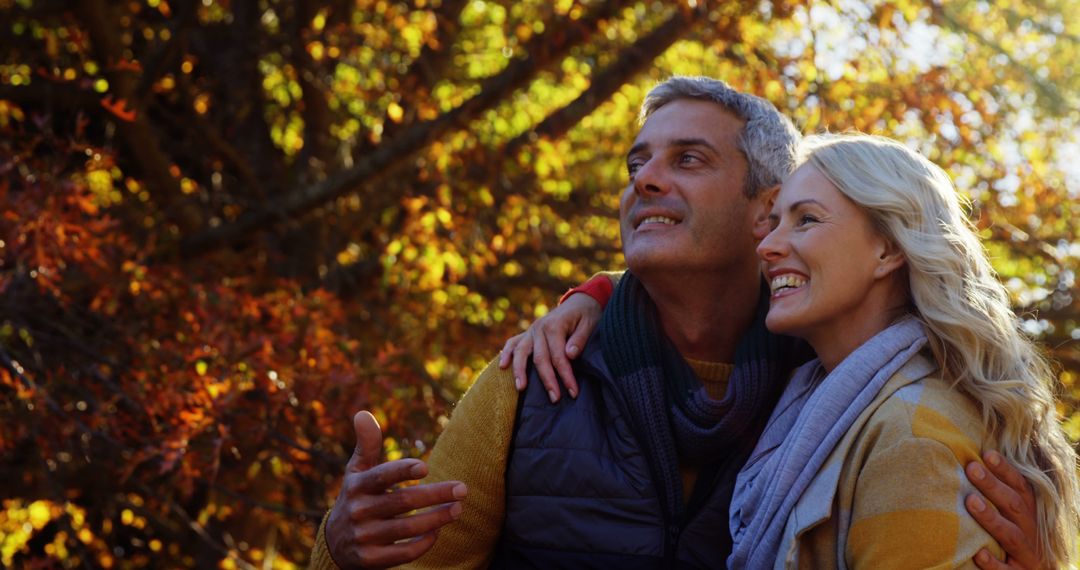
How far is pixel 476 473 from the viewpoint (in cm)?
284

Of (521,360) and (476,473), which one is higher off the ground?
(521,360)

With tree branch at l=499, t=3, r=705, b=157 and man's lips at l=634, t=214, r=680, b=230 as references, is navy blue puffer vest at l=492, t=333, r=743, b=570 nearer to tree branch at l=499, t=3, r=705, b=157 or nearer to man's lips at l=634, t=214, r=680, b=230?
man's lips at l=634, t=214, r=680, b=230

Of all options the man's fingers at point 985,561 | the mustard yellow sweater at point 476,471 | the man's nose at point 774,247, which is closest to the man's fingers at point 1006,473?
the man's fingers at point 985,561

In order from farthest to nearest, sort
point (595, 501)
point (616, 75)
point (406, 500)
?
point (616, 75), point (595, 501), point (406, 500)

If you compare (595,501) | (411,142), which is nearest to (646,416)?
(595,501)

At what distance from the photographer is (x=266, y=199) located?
5918mm

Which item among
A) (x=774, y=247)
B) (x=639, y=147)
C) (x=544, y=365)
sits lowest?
(x=544, y=365)

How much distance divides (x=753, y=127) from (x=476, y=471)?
1.14m

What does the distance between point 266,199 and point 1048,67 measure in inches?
205

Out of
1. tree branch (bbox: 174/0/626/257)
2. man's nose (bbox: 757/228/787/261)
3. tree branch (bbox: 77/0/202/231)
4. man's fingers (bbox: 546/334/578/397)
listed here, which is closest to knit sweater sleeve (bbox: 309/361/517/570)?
man's fingers (bbox: 546/334/578/397)

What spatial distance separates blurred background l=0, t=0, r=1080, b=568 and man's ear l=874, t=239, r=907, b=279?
250cm

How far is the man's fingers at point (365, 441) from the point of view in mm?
2543

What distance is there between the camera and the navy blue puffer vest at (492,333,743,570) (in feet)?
8.84

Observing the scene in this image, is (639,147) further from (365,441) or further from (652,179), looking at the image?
(365,441)
